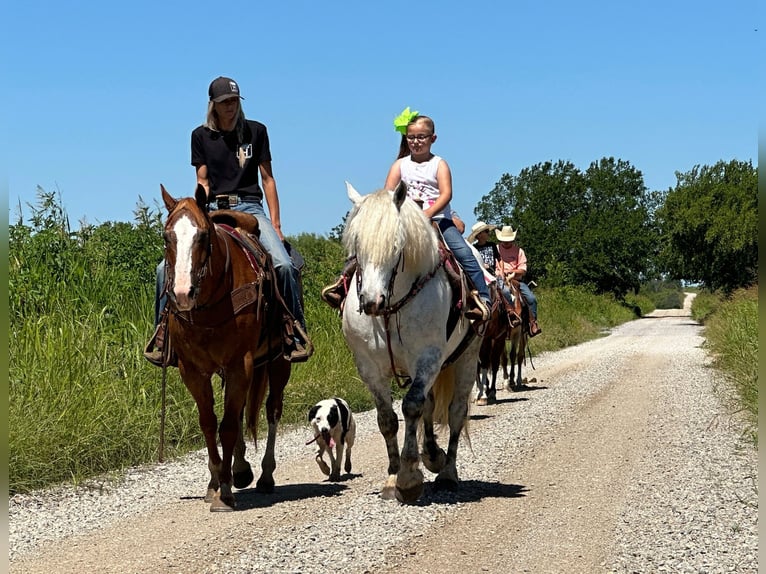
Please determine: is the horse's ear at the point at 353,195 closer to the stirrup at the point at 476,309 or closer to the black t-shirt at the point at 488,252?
the stirrup at the point at 476,309

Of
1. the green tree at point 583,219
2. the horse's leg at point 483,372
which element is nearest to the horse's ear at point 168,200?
the horse's leg at point 483,372

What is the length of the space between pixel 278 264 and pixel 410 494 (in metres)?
2.18

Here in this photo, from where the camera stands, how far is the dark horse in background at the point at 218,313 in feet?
22.2

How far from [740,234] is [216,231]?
53.5m

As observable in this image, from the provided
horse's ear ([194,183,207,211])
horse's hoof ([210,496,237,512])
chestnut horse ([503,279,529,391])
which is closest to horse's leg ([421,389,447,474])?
horse's hoof ([210,496,237,512])

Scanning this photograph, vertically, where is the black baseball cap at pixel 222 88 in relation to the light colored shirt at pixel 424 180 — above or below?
above

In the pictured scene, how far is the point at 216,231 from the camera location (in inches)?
288

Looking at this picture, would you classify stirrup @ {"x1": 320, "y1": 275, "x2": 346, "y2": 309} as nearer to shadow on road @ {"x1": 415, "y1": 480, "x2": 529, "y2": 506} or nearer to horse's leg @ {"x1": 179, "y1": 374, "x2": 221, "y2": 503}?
horse's leg @ {"x1": 179, "y1": 374, "x2": 221, "y2": 503}

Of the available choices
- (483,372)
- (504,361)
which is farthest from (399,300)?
(504,361)

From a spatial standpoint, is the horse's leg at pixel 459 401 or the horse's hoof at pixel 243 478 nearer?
the horse's hoof at pixel 243 478

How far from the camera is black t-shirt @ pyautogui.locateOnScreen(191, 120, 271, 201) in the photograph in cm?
817

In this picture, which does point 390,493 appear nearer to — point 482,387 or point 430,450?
point 430,450

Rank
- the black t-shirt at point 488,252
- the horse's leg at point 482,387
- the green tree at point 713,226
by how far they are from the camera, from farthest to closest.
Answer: the green tree at point 713,226 < the horse's leg at point 482,387 < the black t-shirt at point 488,252

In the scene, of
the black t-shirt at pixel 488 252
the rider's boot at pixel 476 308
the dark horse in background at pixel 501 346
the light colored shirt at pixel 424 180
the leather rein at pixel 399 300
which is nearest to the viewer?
the leather rein at pixel 399 300
